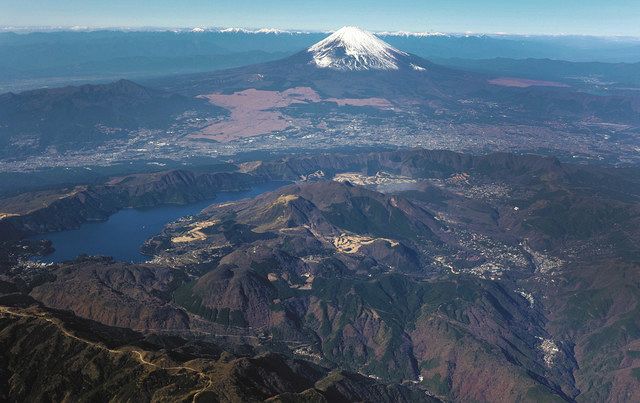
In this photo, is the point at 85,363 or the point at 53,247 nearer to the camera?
the point at 85,363

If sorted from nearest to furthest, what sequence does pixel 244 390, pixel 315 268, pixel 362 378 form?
pixel 244 390 < pixel 362 378 < pixel 315 268

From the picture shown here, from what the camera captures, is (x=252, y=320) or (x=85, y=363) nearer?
(x=85, y=363)

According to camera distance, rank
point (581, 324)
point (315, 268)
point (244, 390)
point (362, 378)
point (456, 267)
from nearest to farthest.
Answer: point (244, 390), point (362, 378), point (581, 324), point (315, 268), point (456, 267)

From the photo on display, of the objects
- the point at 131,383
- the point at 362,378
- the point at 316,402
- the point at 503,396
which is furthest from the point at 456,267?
the point at 131,383

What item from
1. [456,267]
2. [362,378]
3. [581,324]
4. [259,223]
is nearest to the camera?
[362,378]

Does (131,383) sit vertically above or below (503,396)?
above

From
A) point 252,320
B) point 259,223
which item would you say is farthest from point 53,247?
point 252,320

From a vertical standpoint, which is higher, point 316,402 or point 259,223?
point 316,402

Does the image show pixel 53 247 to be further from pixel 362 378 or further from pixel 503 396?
pixel 503 396

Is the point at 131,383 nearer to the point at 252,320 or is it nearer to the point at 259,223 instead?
the point at 252,320

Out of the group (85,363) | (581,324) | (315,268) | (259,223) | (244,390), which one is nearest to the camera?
(244,390)
